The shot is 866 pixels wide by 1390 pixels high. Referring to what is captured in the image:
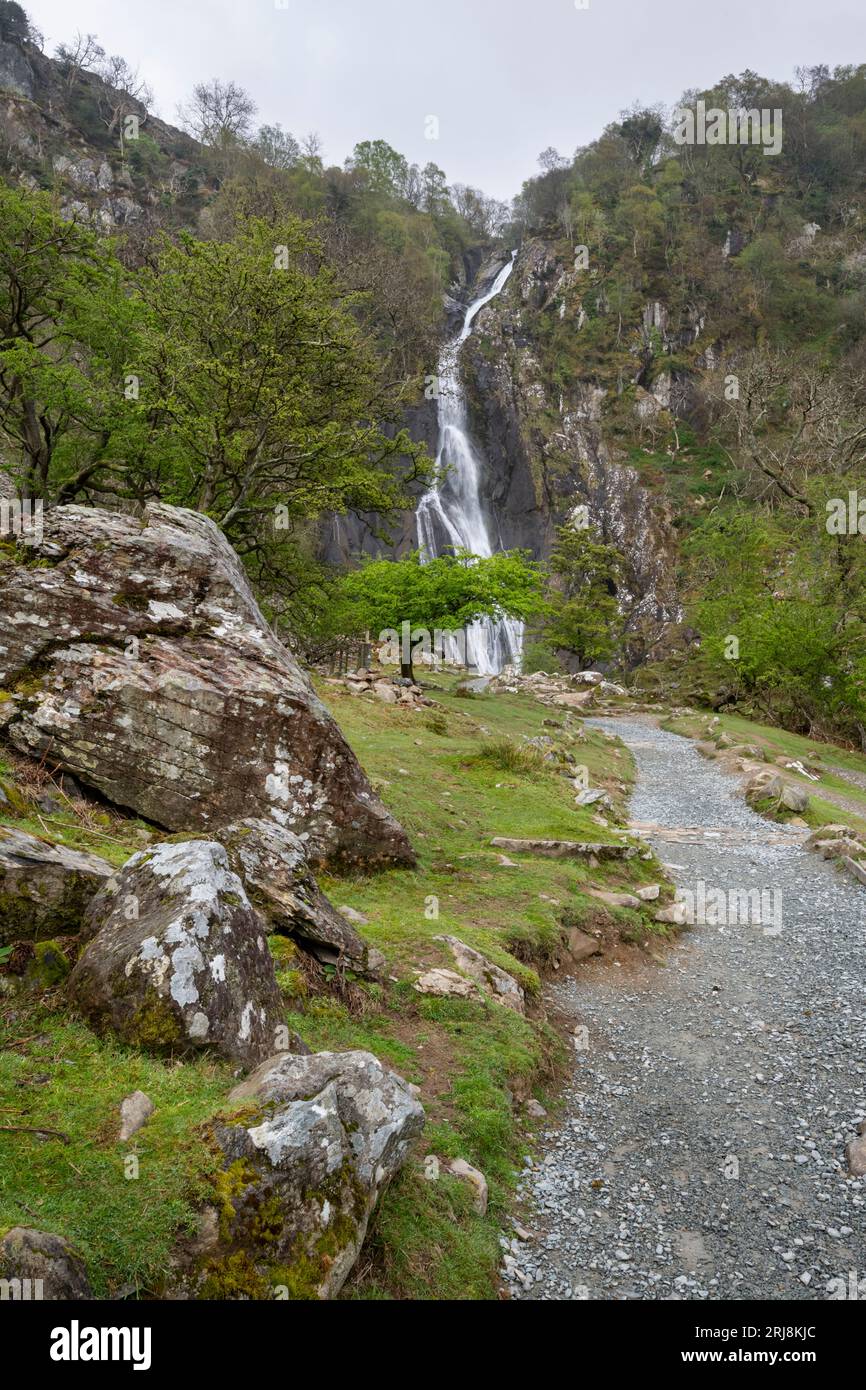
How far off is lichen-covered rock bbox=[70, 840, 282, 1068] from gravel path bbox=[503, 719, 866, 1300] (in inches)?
105

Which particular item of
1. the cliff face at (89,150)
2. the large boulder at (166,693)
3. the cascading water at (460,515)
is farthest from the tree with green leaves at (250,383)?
the cliff face at (89,150)

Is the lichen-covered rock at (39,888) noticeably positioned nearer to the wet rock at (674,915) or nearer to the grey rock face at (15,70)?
the wet rock at (674,915)

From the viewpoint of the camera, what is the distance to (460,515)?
208 ft

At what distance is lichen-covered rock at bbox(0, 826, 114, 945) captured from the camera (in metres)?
5.01

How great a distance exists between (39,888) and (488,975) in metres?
5.07

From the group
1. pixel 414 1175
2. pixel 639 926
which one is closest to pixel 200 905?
pixel 414 1175

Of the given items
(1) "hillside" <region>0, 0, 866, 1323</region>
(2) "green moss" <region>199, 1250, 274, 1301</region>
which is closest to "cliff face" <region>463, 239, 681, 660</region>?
(1) "hillside" <region>0, 0, 866, 1323</region>

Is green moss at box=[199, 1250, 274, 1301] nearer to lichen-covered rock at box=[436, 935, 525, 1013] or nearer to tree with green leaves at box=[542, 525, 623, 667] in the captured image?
lichen-covered rock at box=[436, 935, 525, 1013]

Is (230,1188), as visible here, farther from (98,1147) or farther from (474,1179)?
(474,1179)

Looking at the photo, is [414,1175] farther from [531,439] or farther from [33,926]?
[531,439]

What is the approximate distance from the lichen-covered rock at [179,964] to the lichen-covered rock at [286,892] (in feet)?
4.31

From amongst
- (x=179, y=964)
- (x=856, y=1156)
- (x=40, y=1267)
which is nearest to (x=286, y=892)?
(x=179, y=964)

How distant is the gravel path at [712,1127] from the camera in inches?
201

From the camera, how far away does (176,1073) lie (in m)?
4.22
